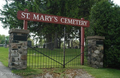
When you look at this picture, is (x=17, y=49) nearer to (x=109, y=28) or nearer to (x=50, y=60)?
(x=50, y=60)

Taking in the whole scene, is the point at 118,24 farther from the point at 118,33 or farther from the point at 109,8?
the point at 109,8

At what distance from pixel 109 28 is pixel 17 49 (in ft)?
16.7

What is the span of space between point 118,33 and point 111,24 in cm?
63

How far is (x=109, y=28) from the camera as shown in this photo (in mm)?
6547

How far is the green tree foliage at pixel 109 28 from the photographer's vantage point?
634 centimetres

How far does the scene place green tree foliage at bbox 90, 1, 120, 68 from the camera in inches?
249

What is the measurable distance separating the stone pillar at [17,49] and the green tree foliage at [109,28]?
428 centimetres

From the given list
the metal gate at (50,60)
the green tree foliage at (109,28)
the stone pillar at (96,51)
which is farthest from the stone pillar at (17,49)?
the green tree foliage at (109,28)

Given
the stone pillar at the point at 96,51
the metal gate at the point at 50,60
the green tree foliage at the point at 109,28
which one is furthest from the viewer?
the stone pillar at the point at 96,51

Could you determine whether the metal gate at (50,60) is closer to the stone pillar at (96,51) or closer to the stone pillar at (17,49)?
the stone pillar at (17,49)

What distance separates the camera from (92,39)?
681 cm

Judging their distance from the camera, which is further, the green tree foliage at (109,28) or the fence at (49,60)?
the green tree foliage at (109,28)

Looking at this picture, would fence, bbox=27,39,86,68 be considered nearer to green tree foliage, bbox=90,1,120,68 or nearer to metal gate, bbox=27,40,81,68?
metal gate, bbox=27,40,81,68

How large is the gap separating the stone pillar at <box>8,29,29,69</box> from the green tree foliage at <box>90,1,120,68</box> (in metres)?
4.28
